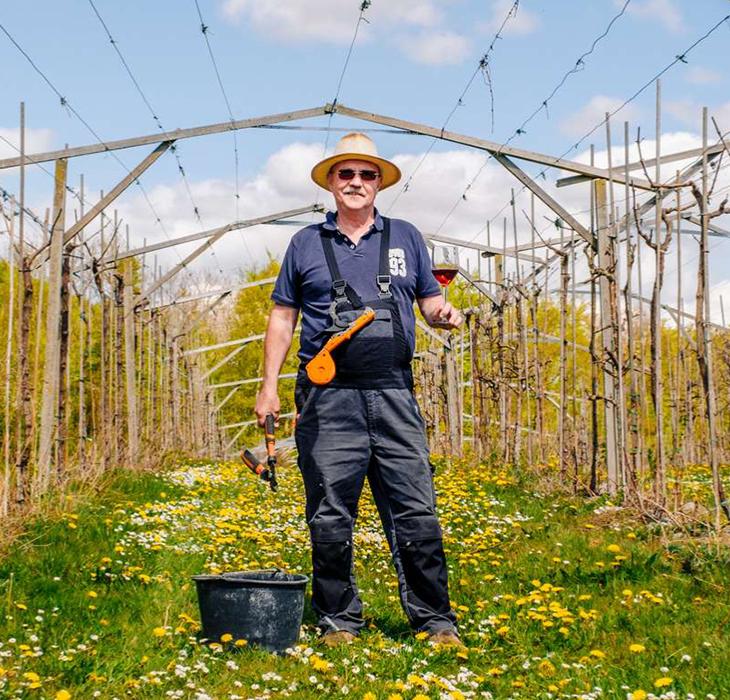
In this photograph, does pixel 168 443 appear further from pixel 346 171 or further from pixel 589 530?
pixel 346 171

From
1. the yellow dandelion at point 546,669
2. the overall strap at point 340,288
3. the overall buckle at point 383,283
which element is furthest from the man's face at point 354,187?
the yellow dandelion at point 546,669

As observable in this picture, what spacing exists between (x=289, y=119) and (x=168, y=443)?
9.63m

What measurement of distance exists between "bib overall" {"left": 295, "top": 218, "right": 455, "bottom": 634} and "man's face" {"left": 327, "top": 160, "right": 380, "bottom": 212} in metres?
0.34

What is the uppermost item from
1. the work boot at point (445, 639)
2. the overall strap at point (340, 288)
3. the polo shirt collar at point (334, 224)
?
the polo shirt collar at point (334, 224)

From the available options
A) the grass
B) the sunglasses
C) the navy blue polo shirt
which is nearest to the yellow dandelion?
the grass

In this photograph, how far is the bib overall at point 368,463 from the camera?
448cm

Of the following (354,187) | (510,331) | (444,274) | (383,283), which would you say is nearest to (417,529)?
(383,283)

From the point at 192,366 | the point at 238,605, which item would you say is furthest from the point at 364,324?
the point at 192,366

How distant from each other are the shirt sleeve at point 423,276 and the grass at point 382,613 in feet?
5.70

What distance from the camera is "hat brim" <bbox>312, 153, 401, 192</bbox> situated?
4.63m

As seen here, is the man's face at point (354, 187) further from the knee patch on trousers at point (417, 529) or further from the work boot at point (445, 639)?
the work boot at point (445, 639)

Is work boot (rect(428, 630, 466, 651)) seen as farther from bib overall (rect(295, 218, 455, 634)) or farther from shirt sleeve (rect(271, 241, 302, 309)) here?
shirt sleeve (rect(271, 241, 302, 309))

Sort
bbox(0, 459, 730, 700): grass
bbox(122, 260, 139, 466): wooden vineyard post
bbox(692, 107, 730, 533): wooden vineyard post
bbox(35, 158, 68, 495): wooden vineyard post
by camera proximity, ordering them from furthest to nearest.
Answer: bbox(122, 260, 139, 466): wooden vineyard post < bbox(35, 158, 68, 495): wooden vineyard post < bbox(692, 107, 730, 533): wooden vineyard post < bbox(0, 459, 730, 700): grass

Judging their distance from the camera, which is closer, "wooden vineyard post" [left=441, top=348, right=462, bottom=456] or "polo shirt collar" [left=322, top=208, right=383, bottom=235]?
"polo shirt collar" [left=322, top=208, right=383, bottom=235]
